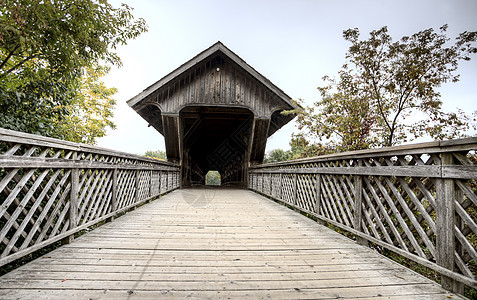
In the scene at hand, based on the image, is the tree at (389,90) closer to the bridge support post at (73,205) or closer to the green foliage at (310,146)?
the green foliage at (310,146)

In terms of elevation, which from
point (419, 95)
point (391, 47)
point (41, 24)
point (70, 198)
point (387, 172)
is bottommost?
point (70, 198)

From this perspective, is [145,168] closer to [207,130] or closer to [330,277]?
[330,277]

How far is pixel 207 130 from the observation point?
45.7 ft

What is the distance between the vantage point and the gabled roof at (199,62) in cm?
825

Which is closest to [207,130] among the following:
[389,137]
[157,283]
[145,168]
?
[145,168]

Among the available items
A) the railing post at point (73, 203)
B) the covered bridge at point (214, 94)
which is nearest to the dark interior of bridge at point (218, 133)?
the covered bridge at point (214, 94)

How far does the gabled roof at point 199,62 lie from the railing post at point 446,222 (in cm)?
655

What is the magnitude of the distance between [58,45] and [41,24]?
446mm

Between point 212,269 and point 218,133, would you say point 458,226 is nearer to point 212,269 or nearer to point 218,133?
point 212,269

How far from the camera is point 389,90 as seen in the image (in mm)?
5883

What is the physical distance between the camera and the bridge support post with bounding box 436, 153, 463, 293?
1.69m

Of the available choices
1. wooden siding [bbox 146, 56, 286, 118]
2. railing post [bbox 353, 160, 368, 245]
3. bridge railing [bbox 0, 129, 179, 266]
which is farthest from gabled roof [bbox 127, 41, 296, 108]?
railing post [bbox 353, 160, 368, 245]

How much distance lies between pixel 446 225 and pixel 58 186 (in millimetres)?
3646

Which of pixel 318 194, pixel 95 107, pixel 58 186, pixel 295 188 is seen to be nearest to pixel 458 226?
pixel 318 194
